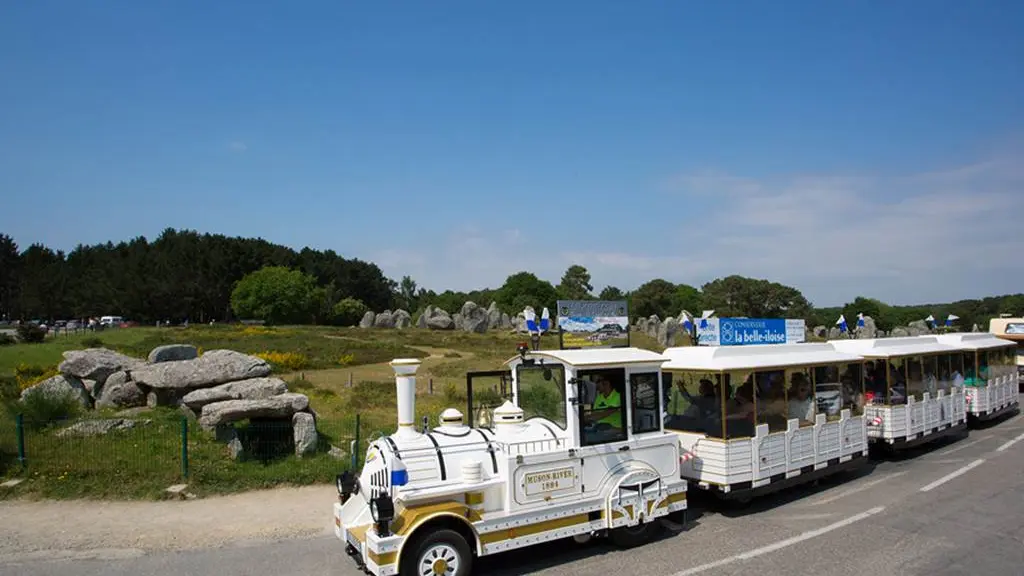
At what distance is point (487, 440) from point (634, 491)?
2162 mm

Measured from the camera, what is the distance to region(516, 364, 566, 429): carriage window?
8.68 m

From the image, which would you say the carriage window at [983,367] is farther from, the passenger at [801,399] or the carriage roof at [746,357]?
the passenger at [801,399]

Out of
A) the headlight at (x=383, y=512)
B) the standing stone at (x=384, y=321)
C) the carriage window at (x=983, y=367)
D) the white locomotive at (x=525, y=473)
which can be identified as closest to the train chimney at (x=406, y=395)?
the white locomotive at (x=525, y=473)

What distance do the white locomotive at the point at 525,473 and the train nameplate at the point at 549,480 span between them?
13mm

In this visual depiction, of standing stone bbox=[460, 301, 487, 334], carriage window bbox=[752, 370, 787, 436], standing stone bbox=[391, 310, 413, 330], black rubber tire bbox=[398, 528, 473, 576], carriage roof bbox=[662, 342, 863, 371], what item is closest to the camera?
black rubber tire bbox=[398, 528, 473, 576]

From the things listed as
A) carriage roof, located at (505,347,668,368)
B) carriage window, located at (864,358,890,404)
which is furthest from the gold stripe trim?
carriage window, located at (864,358,890,404)

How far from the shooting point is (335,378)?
29.9 m

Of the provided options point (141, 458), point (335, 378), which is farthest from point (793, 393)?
point (335, 378)

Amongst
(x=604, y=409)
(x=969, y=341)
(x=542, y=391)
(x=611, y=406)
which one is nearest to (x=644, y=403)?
(x=611, y=406)

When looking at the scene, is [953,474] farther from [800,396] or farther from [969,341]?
[969,341]

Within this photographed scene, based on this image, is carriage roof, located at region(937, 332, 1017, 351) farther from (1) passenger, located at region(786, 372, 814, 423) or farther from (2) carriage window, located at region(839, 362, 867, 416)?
(1) passenger, located at region(786, 372, 814, 423)

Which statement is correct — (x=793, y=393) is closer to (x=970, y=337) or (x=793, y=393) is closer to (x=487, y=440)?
(x=487, y=440)

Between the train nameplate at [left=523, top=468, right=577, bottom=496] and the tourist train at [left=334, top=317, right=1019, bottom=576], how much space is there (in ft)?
0.05

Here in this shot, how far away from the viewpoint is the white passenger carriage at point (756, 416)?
10266mm
